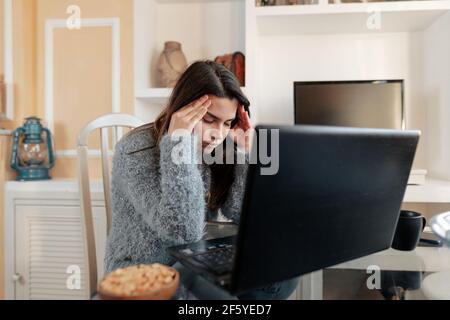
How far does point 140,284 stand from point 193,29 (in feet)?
5.74

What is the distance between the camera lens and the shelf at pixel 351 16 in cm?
147

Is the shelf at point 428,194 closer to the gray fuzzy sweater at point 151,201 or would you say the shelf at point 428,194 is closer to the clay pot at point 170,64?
the gray fuzzy sweater at point 151,201

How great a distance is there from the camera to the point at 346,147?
0.43 metres

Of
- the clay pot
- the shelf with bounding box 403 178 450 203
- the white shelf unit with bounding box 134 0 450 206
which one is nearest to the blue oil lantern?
the white shelf unit with bounding box 134 0 450 206

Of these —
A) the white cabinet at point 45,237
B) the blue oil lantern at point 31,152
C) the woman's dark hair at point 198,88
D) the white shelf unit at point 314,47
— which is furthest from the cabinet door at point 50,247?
the woman's dark hair at point 198,88

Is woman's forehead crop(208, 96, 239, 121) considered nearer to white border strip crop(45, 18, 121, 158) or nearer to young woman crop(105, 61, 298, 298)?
young woman crop(105, 61, 298, 298)

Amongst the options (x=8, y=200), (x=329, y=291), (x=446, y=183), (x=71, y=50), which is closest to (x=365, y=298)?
(x=329, y=291)

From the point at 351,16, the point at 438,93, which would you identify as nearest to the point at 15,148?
the point at 351,16

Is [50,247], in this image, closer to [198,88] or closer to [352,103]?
[198,88]

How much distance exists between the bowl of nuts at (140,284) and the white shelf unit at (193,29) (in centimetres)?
142

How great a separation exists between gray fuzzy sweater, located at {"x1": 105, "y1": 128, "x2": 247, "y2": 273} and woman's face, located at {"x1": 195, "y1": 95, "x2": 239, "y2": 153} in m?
0.12

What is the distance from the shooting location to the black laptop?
0.38 m

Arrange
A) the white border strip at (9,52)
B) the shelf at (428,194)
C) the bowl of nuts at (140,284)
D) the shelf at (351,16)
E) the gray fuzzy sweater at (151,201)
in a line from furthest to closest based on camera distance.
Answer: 1. the white border strip at (9,52)
2. the shelf at (351,16)
3. the shelf at (428,194)
4. the gray fuzzy sweater at (151,201)
5. the bowl of nuts at (140,284)

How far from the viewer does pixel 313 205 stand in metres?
0.43
